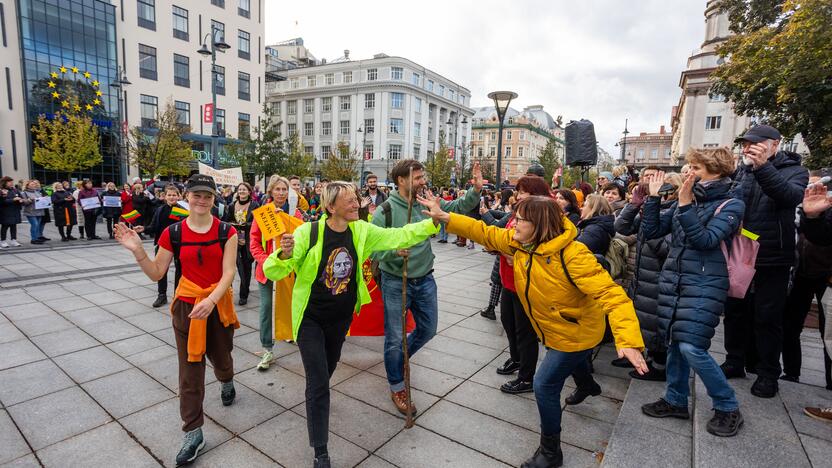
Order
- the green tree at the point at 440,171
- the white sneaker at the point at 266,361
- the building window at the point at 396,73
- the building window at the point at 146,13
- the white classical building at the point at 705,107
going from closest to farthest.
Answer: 1. the white sneaker at the point at 266,361
2. the building window at the point at 146,13
3. the green tree at the point at 440,171
4. the white classical building at the point at 705,107
5. the building window at the point at 396,73

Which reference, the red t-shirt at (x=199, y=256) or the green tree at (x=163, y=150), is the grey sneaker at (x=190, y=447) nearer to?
the red t-shirt at (x=199, y=256)

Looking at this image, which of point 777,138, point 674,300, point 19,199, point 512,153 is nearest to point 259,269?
point 674,300

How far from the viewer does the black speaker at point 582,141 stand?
862cm

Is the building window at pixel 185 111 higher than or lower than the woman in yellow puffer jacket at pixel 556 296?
higher

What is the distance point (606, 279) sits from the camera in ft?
8.70

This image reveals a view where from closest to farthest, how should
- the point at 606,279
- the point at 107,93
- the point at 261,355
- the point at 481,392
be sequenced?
the point at 606,279 → the point at 481,392 → the point at 261,355 → the point at 107,93

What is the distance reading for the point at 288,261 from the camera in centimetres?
291

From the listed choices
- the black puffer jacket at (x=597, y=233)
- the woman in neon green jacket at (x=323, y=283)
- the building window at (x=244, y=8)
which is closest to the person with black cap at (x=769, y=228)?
the black puffer jacket at (x=597, y=233)

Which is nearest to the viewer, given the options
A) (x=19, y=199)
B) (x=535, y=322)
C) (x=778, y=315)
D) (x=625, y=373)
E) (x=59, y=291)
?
(x=535, y=322)

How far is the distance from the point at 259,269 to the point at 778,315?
4.91m

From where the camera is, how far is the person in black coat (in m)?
3.01

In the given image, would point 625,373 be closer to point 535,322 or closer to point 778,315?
point 778,315

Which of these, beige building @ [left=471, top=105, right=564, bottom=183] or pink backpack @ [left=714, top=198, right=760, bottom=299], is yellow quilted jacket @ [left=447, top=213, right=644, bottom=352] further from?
beige building @ [left=471, top=105, right=564, bottom=183]

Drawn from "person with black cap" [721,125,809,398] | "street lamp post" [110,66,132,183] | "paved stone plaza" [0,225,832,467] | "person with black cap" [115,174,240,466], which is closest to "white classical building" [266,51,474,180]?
"street lamp post" [110,66,132,183]
